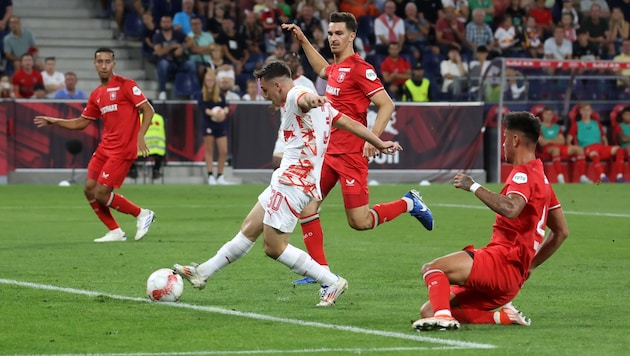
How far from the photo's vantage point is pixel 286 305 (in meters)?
9.78

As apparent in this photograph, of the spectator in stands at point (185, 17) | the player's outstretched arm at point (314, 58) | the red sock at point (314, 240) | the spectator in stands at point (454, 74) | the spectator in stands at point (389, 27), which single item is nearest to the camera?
the red sock at point (314, 240)

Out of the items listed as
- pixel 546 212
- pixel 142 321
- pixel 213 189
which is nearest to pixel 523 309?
pixel 546 212

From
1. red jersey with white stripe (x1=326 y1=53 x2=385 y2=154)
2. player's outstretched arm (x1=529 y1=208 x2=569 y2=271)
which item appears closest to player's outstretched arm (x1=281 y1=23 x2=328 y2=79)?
red jersey with white stripe (x1=326 y1=53 x2=385 y2=154)

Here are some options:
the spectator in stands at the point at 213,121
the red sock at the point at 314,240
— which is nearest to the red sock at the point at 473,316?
the red sock at the point at 314,240

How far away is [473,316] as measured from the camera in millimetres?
8664

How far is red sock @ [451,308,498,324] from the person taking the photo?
8.66 m

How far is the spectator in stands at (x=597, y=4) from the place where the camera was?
3441 cm

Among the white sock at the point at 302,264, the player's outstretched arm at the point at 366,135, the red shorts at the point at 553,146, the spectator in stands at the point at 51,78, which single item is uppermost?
the player's outstretched arm at the point at 366,135

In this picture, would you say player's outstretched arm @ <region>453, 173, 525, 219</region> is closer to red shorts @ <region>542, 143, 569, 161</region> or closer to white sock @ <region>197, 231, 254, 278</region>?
white sock @ <region>197, 231, 254, 278</region>

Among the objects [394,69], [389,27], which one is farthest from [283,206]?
[389,27]

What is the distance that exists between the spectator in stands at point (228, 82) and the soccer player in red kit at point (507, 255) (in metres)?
19.5

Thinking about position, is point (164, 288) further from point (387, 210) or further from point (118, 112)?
point (118, 112)

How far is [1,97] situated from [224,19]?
20.8 ft

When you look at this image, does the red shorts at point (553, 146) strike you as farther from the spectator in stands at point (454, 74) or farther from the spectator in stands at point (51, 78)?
the spectator in stands at point (51, 78)
